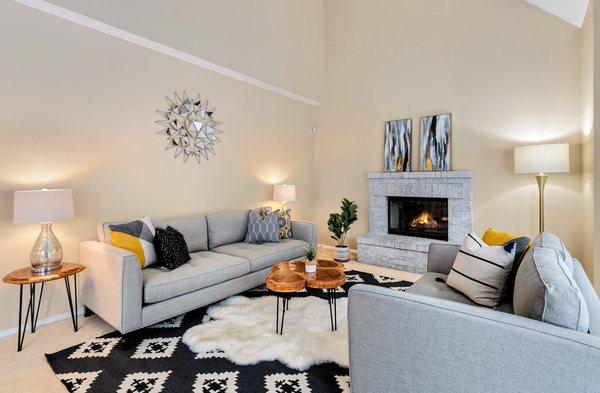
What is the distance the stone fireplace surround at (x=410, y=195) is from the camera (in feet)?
13.3

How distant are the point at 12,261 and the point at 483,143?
5069 mm

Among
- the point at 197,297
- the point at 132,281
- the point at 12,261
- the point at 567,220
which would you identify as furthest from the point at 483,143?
the point at 12,261

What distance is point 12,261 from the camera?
2.51m

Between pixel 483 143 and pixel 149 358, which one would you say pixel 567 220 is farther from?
pixel 149 358

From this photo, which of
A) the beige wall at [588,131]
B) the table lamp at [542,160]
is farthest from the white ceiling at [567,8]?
the table lamp at [542,160]

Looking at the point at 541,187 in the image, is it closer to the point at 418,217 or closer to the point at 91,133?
the point at 418,217

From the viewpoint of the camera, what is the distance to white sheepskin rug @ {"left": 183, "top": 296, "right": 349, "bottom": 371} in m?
2.08

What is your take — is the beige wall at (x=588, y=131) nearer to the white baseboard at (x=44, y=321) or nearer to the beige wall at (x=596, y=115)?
the beige wall at (x=596, y=115)

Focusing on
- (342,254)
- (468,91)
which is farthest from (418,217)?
(468,91)

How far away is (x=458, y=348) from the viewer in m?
1.15

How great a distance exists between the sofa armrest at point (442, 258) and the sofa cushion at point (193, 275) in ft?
5.66

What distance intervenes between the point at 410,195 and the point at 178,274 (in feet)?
10.8

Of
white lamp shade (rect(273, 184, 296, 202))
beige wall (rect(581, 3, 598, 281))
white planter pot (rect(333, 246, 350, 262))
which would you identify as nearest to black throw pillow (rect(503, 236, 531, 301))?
beige wall (rect(581, 3, 598, 281))

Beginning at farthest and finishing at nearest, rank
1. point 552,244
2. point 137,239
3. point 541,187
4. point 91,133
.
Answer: point 541,187, point 91,133, point 137,239, point 552,244
